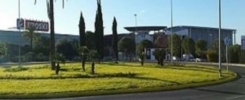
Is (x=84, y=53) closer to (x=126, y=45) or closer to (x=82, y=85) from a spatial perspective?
(x=82, y=85)

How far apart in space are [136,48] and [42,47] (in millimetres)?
23502

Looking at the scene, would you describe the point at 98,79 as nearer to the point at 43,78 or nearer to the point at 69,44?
the point at 43,78

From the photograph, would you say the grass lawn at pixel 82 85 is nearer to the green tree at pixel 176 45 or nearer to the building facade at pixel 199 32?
the green tree at pixel 176 45

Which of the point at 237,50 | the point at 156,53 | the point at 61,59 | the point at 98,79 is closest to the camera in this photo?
the point at 98,79

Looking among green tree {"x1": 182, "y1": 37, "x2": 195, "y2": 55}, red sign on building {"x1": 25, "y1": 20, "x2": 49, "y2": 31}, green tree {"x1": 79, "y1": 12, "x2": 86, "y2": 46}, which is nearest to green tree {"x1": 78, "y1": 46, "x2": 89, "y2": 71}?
green tree {"x1": 79, "y1": 12, "x2": 86, "y2": 46}

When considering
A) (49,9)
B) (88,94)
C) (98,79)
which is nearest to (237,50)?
(49,9)

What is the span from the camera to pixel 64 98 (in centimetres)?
1961

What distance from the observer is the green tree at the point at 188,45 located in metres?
93.9

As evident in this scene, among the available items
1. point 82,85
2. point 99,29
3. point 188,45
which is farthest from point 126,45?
point 82,85

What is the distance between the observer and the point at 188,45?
94438 millimetres

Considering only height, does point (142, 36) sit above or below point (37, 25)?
below

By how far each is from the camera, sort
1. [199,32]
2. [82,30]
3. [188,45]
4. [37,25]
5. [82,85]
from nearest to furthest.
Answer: [82,85]
[82,30]
[188,45]
[37,25]
[199,32]

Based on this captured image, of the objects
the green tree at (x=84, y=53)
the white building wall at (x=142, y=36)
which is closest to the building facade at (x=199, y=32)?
the white building wall at (x=142, y=36)

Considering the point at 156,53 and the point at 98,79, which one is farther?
the point at 156,53
